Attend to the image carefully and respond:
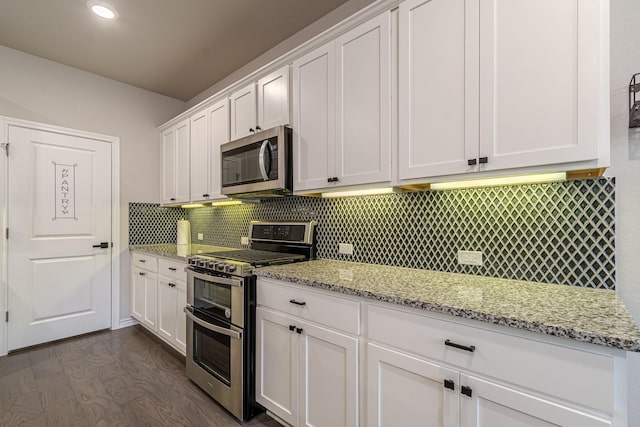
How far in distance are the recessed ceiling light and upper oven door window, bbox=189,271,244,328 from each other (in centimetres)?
214

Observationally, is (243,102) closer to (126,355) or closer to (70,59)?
(70,59)

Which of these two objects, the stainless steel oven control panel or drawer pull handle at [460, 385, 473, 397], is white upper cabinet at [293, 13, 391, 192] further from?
drawer pull handle at [460, 385, 473, 397]

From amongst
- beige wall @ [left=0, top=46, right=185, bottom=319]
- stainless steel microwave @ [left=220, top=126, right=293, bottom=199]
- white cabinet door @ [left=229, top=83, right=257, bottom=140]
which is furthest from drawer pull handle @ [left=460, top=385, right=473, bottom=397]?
beige wall @ [left=0, top=46, right=185, bottom=319]

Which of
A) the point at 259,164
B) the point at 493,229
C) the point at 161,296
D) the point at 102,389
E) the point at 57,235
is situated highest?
the point at 259,164

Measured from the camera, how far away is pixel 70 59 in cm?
307

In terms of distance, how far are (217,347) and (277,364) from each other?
53 centimetres

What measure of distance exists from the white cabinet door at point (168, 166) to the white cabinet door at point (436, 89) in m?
2.92

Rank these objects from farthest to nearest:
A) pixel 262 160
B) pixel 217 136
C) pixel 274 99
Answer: pixel 217 136
pixel 274 99
pixel 262 160

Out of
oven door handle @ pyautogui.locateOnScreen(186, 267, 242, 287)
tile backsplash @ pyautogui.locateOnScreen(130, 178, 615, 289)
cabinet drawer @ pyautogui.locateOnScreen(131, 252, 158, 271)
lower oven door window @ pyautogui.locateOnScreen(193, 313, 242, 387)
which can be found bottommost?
lower oven door window @ pyautogui.locateOnScreen(193, 313, 242, 387)

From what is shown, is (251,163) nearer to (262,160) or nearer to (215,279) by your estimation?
(262,160)

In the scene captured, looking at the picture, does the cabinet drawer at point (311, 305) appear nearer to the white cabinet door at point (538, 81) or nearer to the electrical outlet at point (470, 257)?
the electrical outlet at point (470, 257)

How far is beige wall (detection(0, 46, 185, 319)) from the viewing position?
2932 mm

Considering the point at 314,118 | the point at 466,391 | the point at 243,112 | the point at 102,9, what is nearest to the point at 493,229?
the point at 466,391

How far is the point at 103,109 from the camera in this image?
136 inches
